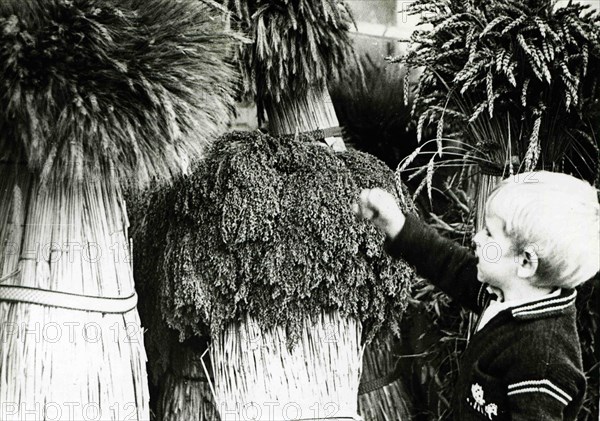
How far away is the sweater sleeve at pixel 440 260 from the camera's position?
3.69 ft

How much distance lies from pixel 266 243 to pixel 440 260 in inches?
10.6

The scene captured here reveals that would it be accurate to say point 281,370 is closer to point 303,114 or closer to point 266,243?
point 266,243

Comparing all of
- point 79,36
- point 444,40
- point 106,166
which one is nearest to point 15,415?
point 106,166

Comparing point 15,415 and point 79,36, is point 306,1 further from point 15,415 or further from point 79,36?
point 15,415

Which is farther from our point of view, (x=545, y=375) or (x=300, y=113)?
(x=300, y=113)

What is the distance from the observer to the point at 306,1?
1.27 m

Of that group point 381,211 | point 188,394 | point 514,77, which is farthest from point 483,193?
point 188,394

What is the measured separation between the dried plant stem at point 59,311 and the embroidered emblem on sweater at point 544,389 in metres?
0.53

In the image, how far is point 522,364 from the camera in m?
0.99

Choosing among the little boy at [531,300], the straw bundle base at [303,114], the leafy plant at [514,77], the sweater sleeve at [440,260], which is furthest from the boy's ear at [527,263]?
the straw bundle base at [303,114]

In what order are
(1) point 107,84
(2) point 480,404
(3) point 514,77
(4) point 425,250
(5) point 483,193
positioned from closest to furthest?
(1) point 107,84 → (2) point 480,404 → (4) point 425,250 → (3) point 514,77 → (5) point 483,193

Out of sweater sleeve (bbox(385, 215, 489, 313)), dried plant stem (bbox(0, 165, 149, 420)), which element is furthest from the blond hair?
dried plant stem (bbox(0, 165, 149, 420))

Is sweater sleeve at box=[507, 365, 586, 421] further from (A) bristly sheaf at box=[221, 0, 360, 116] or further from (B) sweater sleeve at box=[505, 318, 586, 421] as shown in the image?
(A) bristly sheaf at box=[221, 0, 360, 116]

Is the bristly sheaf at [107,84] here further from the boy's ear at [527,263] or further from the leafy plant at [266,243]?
the boy's ear at [527,263]
